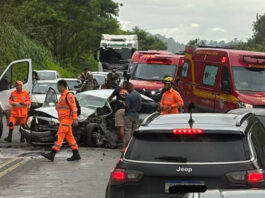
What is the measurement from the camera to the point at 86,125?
56.6 feet

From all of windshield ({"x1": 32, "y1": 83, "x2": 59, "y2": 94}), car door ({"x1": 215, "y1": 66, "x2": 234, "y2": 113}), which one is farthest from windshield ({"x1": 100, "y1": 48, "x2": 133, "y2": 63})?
car door ({"x1": 215, "y1": 66, "x2": 234, "y2": 113})

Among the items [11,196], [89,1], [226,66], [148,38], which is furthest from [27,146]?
[148,38]

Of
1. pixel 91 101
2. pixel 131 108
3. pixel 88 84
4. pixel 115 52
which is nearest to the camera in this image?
pixel 131 108

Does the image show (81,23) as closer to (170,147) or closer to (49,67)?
(49,67)

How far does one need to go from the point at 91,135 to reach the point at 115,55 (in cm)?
3147

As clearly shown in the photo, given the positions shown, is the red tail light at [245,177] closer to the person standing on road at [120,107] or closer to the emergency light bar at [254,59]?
the person standing on road at [120,107]

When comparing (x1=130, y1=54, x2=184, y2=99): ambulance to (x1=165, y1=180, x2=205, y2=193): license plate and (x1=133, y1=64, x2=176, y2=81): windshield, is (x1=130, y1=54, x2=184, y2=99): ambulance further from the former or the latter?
(x1=165, y1=180, x2=205, y2=193): license plate

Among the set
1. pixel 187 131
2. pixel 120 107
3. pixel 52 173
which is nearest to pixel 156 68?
pixel 120 107

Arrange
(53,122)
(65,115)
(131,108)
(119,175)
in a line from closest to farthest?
(119,175) → (65,115) → (131,108) → (53,122)

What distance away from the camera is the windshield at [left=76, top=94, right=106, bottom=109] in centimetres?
1803

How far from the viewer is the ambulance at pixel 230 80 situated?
63.6 ft

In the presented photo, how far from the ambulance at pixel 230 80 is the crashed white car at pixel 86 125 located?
3.27m

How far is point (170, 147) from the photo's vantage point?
23.2 feet

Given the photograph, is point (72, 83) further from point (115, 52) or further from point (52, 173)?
point (52, 173)
